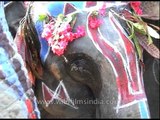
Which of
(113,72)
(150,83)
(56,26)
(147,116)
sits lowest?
(150,83)

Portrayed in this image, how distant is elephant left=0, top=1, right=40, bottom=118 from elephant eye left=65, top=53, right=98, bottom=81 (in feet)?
0.49

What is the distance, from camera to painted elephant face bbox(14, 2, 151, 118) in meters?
1.53

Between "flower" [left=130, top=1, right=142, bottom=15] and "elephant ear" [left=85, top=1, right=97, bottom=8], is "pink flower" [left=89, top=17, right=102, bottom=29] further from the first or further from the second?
"flower" [left=130, top=1, right=142, bottom=15]

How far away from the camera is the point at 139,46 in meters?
1.67

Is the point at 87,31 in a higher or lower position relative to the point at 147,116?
higher

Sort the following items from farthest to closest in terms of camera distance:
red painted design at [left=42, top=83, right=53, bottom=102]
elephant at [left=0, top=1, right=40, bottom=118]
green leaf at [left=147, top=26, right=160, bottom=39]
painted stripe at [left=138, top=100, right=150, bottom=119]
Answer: red painted design at [left=42, top=83, right=53, bottom=102]
green leaf at [left=147, top=26, right=160, bottom=39]
elephant at [left=0, top=1, right=40, bottom=118]
painted stripe at [left=138, top=100, right=150, bottom=119]

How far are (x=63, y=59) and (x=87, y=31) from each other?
0.12 m

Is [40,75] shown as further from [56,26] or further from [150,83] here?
[150,83]

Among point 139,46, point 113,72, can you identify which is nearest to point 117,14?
Result: point 139,46

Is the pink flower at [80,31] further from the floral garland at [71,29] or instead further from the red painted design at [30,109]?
the red painted design at [30,109]

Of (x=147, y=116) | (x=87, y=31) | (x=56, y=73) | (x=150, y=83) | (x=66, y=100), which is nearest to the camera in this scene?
(x=147, y=116)

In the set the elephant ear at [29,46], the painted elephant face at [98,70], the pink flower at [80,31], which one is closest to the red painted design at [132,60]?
the painted elephant face at [98,70]

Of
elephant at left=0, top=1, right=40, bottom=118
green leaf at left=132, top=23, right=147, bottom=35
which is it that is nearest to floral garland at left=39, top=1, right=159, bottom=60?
green leaf at left=132, top=23, right=147, bottom=35

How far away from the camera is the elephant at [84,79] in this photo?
5.06 feet
